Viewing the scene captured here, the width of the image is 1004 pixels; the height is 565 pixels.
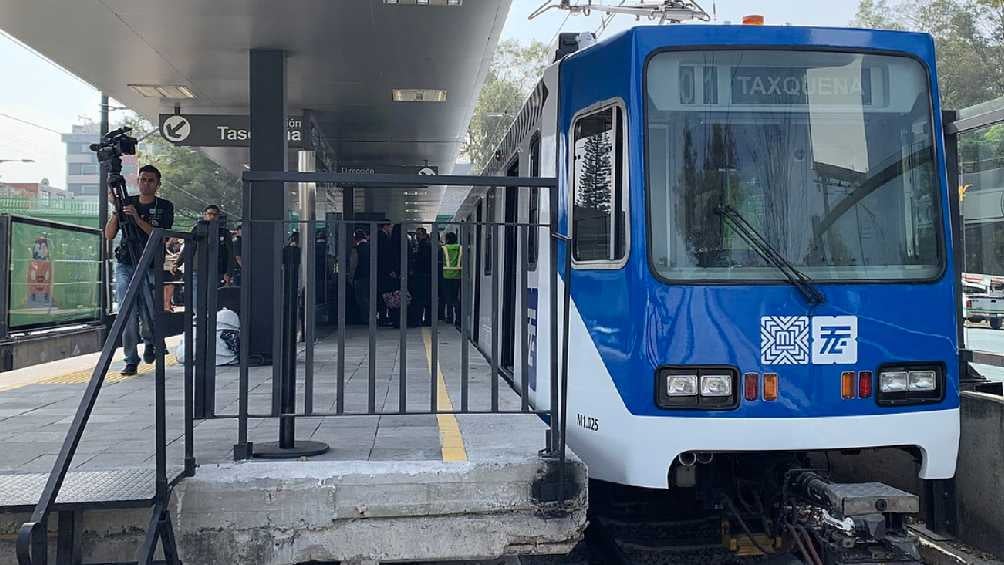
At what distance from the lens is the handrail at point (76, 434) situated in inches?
118

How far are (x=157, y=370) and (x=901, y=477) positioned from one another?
203 inches

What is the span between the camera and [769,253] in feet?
14.9

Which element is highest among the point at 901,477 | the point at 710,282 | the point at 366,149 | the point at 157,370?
the point at 366,149

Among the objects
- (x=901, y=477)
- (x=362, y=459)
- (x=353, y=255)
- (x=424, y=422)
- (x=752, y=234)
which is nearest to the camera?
(x=362, y=459)

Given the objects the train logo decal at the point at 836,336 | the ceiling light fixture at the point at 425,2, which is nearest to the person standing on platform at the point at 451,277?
the ceiling light fixture at the point at 425,2

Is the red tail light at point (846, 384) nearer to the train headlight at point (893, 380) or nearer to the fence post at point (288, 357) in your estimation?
the train headlight at point (893, 380)

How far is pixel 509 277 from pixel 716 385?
2.92 m

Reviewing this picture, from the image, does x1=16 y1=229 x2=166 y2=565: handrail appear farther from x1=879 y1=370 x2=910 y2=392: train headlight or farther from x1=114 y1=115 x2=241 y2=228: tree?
x1=114 y1=115 x2=241 y2=228: tree

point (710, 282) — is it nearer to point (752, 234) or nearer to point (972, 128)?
point (752, 234)

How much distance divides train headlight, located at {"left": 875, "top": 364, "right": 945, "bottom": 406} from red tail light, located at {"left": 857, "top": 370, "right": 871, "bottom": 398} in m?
0.06

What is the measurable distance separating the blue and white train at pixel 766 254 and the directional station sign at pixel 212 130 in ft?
27.5

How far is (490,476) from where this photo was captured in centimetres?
397

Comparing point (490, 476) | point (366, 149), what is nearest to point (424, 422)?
point (490, 476)

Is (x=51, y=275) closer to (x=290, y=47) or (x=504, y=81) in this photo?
(x=290, y=47)
